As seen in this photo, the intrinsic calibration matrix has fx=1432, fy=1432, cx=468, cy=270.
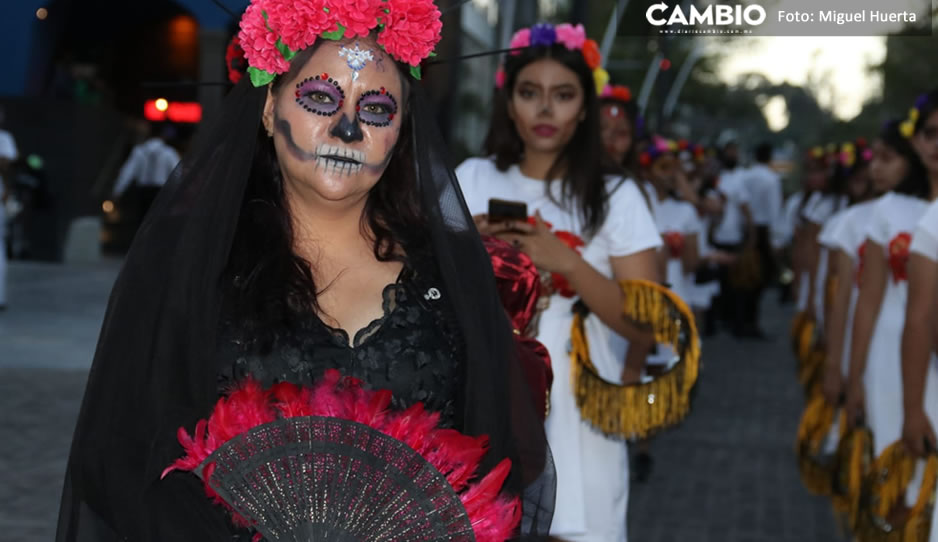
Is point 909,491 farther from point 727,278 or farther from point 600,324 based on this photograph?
point 727,278

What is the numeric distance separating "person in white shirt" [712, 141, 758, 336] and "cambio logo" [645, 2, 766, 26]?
4463 millimetres

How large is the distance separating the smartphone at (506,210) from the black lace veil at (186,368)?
1.46 metres

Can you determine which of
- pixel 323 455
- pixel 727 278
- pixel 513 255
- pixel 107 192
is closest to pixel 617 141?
pixel 513 255

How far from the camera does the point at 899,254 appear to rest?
19.2ft

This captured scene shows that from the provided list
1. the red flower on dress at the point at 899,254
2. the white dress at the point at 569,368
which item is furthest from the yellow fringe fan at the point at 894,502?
the white dress at the point at 569,368

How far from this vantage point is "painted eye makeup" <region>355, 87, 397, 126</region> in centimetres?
301

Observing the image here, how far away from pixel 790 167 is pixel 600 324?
2191 inches

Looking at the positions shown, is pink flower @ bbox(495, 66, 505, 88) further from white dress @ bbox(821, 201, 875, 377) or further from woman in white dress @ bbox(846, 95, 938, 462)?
white dress @ bbox(821, 201, 875, 377)

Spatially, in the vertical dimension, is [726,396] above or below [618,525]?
below

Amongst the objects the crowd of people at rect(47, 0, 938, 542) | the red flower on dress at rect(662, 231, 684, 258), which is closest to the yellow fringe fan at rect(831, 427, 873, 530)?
the crowd of people at rect(47, 0, 938, 542)

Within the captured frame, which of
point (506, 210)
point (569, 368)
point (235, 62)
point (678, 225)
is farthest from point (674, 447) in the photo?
point (235, 62)

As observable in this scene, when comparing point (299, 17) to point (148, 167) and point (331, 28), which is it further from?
point (148, 167)

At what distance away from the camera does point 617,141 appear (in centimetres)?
752

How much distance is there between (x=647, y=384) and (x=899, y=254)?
5.24 feet
